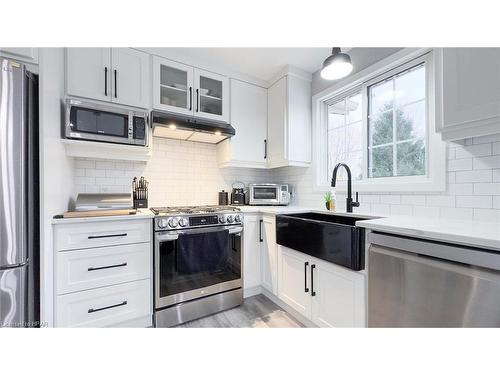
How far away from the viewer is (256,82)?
2541 mm

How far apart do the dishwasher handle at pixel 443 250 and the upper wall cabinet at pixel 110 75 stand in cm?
211

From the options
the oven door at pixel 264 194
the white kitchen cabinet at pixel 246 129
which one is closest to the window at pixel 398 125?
the oven door at pixel 264 194

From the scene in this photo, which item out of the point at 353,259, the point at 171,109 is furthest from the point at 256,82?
the point at 353,259

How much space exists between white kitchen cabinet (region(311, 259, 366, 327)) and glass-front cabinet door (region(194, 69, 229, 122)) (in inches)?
68.3

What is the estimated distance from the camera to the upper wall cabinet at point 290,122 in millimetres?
2357

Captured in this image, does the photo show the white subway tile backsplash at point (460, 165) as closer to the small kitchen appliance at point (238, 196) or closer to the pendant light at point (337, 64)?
the pendant light at point (337, 64)

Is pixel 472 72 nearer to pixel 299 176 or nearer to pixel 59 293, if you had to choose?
pixel 299 176

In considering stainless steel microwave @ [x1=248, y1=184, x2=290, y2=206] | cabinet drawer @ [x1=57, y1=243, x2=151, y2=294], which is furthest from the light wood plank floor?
stainless steel microwave @ [x1=248, y1=184, x2=290, y2=206]

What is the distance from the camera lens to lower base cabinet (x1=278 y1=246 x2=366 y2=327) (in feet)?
4.17

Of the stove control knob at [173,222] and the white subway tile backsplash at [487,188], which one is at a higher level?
the white subway tile backsplash at [487,188]

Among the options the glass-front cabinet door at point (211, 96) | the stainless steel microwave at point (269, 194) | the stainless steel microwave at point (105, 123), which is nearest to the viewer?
the stainless steel microwave at point (105, 123)

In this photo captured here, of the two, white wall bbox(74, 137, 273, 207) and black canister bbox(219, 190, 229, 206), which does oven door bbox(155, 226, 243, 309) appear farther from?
white wall bbox(74, 137, 273, 207)

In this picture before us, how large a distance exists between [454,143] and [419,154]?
249 mm

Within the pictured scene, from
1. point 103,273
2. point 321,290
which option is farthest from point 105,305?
point 321,290
